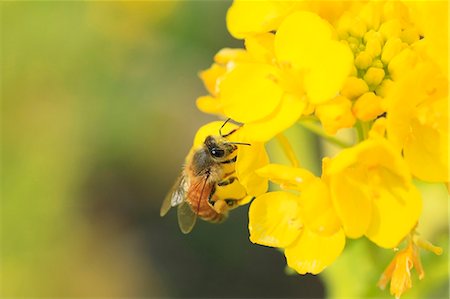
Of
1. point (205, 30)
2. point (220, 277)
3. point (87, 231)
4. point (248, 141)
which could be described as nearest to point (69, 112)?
point (87, 231)

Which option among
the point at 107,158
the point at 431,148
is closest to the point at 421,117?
the point at 431,148

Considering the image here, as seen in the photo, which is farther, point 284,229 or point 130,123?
point 130,123

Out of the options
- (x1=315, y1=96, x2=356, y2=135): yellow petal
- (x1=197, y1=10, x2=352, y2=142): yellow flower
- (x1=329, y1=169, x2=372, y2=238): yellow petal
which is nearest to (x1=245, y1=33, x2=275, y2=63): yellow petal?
(x1=197, y1=10, x2=352, y2=142): yellow flower

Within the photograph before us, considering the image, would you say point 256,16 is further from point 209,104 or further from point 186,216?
point 186,216

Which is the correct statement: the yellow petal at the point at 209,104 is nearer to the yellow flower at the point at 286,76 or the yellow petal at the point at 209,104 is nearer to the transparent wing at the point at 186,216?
the yellow flower at the point at 286,76

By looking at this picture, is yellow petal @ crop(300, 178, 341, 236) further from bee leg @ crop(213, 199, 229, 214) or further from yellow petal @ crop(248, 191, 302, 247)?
bee leg @ crop(213, 199, 229, 214)

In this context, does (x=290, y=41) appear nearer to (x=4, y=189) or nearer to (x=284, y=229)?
(x=284, y=229)

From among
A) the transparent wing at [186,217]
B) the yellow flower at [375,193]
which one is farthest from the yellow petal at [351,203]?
the transparent wing at [186,217]
